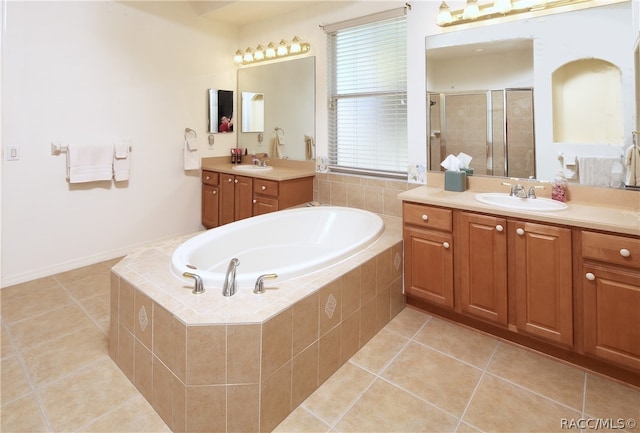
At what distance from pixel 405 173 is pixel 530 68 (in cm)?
118

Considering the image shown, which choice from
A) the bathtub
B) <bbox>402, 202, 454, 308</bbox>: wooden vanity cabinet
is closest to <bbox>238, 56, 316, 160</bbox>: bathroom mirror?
the bathtub

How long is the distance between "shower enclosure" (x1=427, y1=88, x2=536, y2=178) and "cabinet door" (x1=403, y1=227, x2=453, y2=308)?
2.33ft

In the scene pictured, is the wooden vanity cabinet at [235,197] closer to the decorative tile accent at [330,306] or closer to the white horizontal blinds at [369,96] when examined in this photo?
the white horizontal blinds at [369,96]

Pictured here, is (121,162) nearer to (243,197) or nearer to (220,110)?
(243,197)

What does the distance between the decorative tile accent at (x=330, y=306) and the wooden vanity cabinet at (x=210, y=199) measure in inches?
101

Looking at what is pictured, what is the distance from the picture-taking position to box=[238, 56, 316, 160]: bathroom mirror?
374cm

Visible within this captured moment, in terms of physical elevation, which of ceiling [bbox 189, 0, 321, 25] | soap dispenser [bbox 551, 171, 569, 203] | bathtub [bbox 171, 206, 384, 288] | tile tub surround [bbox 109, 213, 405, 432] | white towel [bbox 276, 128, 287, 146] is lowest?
tile tub surround [bbox 109, 213, 405, 432]

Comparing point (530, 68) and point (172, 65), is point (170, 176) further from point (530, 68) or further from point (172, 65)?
point (530, 68)

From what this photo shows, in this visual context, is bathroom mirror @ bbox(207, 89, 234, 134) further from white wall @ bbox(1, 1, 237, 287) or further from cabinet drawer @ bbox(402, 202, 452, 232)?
cabinet drawer @ bbox(402, 202, 452, 232)

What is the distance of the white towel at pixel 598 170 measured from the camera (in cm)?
213

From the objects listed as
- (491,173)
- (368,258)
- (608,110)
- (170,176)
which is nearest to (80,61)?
(170,176)

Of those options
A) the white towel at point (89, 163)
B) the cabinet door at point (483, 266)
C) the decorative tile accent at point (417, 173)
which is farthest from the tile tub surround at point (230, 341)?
the white towel at point (89, 163)

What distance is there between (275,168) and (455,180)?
208 cm

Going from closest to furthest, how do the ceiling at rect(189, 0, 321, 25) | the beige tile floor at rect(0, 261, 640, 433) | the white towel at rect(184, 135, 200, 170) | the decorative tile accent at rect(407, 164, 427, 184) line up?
the beige tile floor at rect(0, 261, 640, 433)
the decorative tile accent at rect(407, 164, 427, 184)
the ceiling at rect(189, 0, 321, 25)
the white towel at rect(184, 135, 200, 170)
